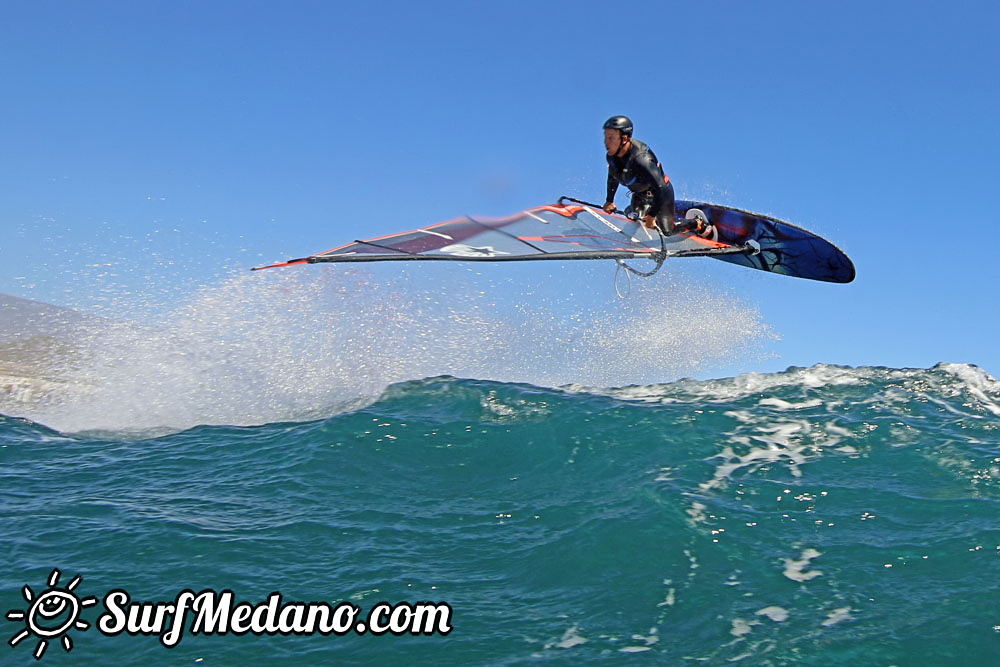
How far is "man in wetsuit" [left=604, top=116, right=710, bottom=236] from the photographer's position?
9047mm

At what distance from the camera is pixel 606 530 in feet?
18.0

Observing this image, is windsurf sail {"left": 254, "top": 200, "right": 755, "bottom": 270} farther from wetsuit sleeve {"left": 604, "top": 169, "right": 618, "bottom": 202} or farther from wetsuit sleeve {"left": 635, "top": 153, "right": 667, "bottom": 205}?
wetsuit sleeve {"left": 635, "top": 153, "right": 667, "bottom": 205}

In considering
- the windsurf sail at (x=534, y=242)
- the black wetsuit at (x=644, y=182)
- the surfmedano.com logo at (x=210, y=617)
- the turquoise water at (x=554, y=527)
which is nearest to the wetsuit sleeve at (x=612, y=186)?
the black wetsuit at (x=644, y=182)

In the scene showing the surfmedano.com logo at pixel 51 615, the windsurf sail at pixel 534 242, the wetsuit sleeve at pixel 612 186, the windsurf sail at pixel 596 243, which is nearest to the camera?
the surfmedano.com logo at pixel 51 615

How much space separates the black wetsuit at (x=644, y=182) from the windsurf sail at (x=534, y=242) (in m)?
0.23

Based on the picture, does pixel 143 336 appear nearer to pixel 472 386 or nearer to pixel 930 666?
pixel 472 386

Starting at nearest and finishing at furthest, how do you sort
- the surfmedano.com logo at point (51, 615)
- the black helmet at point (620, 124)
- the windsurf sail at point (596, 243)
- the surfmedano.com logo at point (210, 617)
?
the surfmedano.com logo at point (51, 615), the surfmedano.com logo at point (210, 617), the windsurf sail at point (596, 243), the black helmet at point (620, 124)

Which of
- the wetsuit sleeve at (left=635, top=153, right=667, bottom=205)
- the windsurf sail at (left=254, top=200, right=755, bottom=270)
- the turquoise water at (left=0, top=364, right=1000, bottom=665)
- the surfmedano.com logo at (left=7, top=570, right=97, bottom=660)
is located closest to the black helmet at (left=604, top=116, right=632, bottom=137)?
the wetsuit sleeve at (left=635, top=153, right=667, bottom=205)

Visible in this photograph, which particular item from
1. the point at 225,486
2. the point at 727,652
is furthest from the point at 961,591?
the point at 225,486

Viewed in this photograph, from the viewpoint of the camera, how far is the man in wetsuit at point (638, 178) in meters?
9.05

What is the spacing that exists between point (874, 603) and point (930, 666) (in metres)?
0.72

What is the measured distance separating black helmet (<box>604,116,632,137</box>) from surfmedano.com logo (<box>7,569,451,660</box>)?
6569mm

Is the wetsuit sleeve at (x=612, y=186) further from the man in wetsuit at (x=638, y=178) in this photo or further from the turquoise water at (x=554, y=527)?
the turquoise water at (x=554, y=527)

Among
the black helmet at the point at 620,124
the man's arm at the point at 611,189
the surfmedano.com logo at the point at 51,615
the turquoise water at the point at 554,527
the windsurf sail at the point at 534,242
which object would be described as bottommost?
the surfmedano.com logo at the point at 51,615
